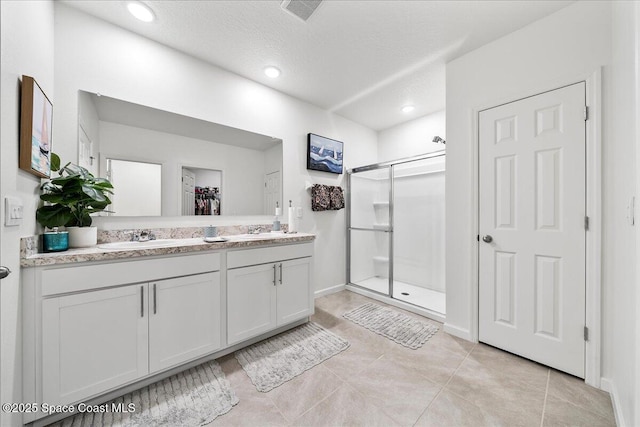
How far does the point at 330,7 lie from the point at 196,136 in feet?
4.78

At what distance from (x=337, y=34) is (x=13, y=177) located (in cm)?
213

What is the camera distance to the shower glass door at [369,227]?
A: 3.39 m

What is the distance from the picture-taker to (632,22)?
98 centimetres

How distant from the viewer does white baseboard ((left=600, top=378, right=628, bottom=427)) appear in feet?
3.91

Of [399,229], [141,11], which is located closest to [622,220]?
[399,229]

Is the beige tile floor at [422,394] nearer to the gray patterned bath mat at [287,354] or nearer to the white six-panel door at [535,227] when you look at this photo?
the gray patterned bath mat at [287,354]

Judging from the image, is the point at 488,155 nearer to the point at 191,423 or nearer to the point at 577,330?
the point at 577,330

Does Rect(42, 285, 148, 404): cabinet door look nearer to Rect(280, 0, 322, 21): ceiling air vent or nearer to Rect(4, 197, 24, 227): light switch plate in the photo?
Rect(4, 197, 24, 227): light switch plate

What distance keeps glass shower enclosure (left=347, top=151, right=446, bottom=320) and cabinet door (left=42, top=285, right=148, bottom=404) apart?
7.97ft

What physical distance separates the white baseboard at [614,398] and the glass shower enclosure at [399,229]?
1469 millimetres

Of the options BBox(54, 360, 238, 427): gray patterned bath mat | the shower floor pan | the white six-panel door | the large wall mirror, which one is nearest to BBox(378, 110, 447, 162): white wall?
the white six-panel door

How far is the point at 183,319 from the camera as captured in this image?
1545 mm

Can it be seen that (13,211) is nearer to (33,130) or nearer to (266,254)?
(33,130)

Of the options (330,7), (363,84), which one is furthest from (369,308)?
(330,7)
